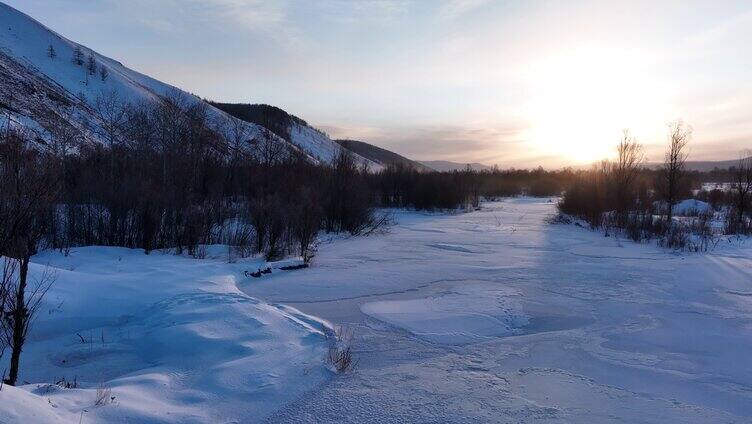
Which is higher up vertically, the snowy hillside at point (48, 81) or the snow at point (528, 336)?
the snowy hillside at point (48, 81)

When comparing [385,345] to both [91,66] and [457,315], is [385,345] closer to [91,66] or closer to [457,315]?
[457,315]

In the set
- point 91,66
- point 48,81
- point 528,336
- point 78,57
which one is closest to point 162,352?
point 528,336

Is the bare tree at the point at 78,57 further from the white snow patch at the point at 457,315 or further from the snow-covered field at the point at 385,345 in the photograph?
the white snow patch at the point at 457,315

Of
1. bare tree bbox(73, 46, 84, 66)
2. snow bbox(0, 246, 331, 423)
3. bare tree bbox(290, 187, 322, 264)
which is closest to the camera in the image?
snow bbox(0, 246, 331, 423)

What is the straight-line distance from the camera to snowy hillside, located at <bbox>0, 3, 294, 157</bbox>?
154ft

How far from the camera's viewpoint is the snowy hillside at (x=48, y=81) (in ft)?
154

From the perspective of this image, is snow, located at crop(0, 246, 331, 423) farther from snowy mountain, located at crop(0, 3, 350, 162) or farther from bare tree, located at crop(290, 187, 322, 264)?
snowy mountain, located at crop(0, 3, 350, 162)

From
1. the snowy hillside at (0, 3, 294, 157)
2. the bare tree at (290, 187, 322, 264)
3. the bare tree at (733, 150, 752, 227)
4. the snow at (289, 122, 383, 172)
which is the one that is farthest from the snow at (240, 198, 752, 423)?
the snow at (289, 122, 383, 172)

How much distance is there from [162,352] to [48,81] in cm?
6817

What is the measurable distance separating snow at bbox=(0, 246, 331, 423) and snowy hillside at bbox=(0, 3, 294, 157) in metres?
38.9

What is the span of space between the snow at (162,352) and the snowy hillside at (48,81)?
3885 centimetres

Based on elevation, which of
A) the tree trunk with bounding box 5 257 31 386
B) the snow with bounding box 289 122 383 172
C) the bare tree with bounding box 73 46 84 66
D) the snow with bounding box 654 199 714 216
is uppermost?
the bare tree with bounding box 73 46 84 66

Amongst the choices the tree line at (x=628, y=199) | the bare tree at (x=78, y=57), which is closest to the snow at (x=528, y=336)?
the tree line at (x=628, y=199)

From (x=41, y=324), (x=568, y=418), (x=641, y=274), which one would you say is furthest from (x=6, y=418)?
(x=641, y=274)
